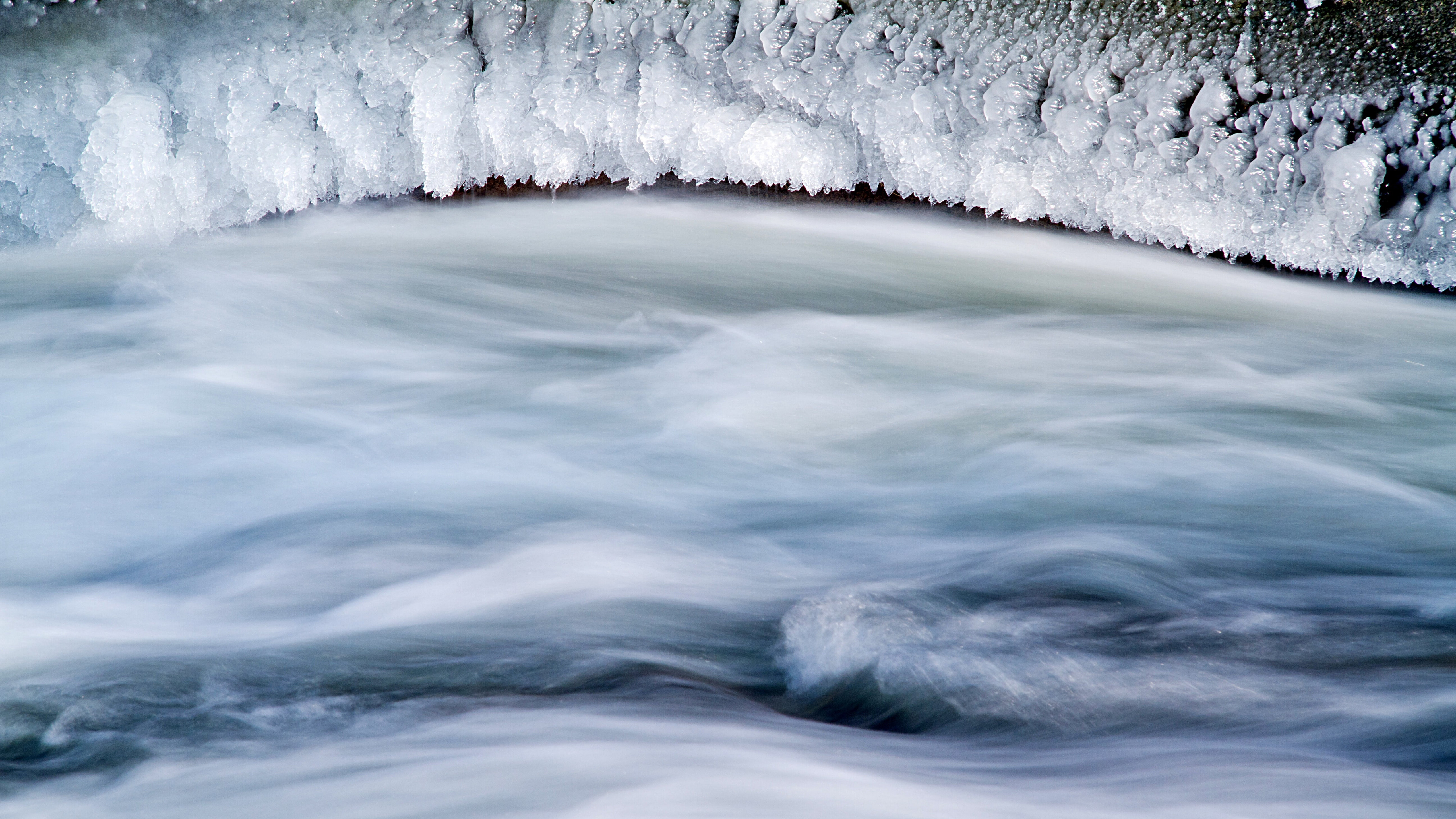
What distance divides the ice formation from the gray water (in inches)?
4.9

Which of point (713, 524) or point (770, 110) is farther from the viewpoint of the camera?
point (770, 110)

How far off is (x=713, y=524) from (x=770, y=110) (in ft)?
4.28

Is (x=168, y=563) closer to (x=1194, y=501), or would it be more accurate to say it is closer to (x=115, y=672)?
(x=115, y=672)

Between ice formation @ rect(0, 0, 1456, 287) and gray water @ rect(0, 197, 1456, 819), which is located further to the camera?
ice formation @ rect(0, 0, 1456, 287)

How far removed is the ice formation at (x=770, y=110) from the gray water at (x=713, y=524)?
13 centimetres

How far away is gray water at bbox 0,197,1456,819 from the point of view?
1.12 m

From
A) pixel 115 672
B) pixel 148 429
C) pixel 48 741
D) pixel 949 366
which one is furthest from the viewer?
pixel 949 366

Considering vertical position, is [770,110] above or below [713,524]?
above

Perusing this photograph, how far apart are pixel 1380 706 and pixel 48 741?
1.37m

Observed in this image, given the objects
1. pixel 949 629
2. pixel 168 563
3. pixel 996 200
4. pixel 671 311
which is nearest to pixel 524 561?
pixel 168 563

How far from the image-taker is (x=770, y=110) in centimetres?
270

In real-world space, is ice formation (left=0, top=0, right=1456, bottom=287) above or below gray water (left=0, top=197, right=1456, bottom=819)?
above

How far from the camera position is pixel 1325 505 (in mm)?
1771

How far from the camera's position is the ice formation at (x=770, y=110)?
243cm
